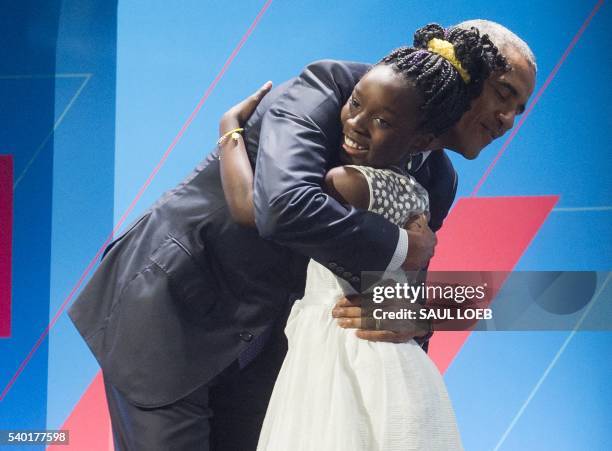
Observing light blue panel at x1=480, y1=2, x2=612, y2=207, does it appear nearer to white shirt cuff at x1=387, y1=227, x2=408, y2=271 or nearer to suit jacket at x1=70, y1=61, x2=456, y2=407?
suit jacket at x1=70, y1=61, x2=456, y2=407

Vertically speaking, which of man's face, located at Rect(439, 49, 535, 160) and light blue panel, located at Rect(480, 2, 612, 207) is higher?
light blue panel, located at Rect(480, 2, 612, 207)

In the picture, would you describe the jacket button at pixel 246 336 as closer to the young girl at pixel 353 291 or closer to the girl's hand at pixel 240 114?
the young girl at pixel 353 291

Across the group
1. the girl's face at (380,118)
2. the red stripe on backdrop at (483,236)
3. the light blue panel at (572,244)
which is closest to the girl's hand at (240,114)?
the girl's face at (380,118)

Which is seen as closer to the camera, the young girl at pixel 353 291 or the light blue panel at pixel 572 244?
the young girl at pixel 353 291

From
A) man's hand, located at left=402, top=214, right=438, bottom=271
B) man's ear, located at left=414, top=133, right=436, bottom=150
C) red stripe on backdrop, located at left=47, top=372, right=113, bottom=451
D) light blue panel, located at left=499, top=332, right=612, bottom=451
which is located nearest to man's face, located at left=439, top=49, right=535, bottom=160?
man's ear, located at left=414, top=133, right=436, bottom=150

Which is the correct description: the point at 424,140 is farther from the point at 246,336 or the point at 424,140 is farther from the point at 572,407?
the point at 572,407

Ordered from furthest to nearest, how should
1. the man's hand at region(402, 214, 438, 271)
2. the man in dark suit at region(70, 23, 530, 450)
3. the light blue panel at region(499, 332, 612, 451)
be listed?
the light blue panel at region(499, 332, 612, 451)
the man in dark suit at region(70, 23, 530, 450)
the man's hand at region(402, 214, 438, 271)

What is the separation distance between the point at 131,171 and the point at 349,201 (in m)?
1.51

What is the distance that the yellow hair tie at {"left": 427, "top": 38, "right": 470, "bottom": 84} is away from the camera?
143 cm

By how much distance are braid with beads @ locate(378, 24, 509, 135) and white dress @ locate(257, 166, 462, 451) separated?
0.41ft

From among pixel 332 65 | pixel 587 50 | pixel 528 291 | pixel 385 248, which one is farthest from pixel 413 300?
pixel 587 50

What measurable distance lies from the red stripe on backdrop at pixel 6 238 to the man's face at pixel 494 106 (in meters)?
1.69

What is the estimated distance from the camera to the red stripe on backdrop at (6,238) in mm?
2773

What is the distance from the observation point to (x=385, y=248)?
1.35m
